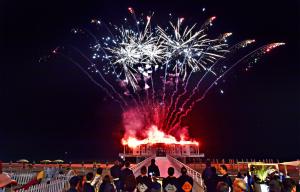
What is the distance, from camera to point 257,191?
10.7 m

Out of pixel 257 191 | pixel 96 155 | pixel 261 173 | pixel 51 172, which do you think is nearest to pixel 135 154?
pixel 51 172

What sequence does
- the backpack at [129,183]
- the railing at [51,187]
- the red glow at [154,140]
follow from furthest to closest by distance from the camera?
1. the red glow at [154,140]
2. the railing at [51,187]
3. the backpack at [129,183]

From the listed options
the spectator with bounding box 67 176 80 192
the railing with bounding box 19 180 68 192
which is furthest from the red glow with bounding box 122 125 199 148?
the spectator with bounding box 67 176 80 192

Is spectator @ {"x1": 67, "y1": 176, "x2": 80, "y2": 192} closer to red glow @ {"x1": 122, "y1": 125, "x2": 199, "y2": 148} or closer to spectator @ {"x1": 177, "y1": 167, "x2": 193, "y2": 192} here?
spectator @ {"x1": 177, "y1": 167, "x2": 193, "y2": 192}

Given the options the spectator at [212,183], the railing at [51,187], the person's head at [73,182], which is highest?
the person's head at [73,182]

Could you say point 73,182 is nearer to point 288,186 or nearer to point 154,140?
point 288,186

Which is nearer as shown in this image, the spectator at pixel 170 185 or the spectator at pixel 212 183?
the spectator at pixel 170 185

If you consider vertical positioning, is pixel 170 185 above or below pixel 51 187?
above

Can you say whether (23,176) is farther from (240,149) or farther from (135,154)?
(240,149)

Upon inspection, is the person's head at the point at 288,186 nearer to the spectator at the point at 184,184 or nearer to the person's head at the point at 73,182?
the spectator at the point at 184,184

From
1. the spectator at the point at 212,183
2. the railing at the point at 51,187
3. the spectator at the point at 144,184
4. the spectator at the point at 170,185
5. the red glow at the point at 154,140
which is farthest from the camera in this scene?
the red glow at the point at 154,140

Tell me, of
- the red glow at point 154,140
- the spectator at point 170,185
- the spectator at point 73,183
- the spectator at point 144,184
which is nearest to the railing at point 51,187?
the spectator at point 73,183

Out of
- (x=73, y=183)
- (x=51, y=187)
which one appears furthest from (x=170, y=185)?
(x=51, y=187)

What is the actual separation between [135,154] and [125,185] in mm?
44836
